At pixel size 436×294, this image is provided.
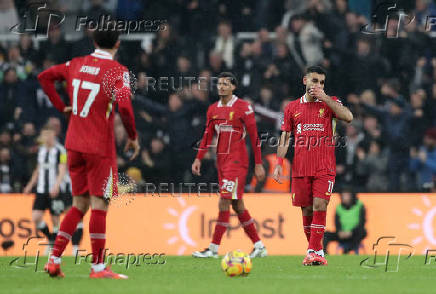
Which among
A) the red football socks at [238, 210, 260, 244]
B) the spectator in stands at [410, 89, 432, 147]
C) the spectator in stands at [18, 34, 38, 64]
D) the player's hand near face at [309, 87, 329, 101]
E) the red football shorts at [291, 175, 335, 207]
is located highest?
the spectator in stands at [18, 34, 38, 64]

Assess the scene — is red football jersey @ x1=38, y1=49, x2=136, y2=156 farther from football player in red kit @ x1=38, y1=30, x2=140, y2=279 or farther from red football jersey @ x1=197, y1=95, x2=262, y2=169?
red football jersey @ x1=197, y1=95, x2=262, y2=169

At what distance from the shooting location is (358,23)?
1583 cm

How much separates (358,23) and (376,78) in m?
1.12

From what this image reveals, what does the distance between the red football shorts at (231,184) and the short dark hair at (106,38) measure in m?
4.19

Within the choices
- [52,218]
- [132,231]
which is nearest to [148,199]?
[132,231]

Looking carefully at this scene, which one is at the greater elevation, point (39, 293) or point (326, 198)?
point (326, 198)

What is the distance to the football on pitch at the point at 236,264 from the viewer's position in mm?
7926

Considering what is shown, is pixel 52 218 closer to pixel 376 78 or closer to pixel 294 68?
pixel 294 68

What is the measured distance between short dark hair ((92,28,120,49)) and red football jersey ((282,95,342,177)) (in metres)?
2.76

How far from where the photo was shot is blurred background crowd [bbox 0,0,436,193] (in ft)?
47.2

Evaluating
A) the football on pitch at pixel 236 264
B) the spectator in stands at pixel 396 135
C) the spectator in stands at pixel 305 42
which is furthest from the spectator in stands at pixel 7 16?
the football on pitch at pixel 236 264

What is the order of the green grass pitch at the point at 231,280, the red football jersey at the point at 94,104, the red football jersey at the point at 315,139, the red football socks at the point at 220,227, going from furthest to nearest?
the red football socks at the point at 220,227 → the red football jersey at the point at 315,139 → the red football jersey at the point at 94,104 → the green grass pitch at the point at 231,280

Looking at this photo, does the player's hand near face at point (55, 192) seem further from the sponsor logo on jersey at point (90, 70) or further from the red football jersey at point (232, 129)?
the sponsor logo on jersey at point (90, 70)

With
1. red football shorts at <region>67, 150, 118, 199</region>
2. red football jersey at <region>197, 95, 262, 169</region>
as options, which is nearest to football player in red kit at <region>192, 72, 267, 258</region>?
red football jersey at <region>197, 95, 262, 169</region>
